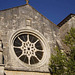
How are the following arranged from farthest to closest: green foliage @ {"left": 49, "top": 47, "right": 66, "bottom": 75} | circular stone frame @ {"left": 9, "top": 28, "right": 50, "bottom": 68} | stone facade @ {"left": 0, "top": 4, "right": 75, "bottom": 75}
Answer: circular stone frame @ {"left": 9, "top": 28, "right": 50, "bottom": 68} → stone facade @ {"left": 0, "top": 4, "right": 75, "bottom": 75} → green foliage @ {"left": 49, "top": 47, "right": 66, "bottom": 75}

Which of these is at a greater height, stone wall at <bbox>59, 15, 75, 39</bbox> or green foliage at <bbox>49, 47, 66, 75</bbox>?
stone wall at <bbox>59, 15, 75, 39</bbox>

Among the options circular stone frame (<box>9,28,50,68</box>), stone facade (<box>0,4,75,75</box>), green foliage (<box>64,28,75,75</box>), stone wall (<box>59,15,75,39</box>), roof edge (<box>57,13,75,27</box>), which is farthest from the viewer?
roof edge (<box>57,13,75,27</box>)

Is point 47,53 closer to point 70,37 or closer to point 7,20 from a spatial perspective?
point 70,37

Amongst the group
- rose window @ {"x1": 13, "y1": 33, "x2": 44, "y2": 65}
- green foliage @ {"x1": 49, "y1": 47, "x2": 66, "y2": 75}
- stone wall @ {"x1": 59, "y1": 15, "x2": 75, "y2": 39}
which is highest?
stone wall @ {"x1": 59, "y1": 15, "x2": 75, "y2": 39}

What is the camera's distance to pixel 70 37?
47.8 ft

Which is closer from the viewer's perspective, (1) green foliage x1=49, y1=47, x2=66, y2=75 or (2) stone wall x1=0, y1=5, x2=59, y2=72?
(1) green foliage x1=49, y1=47, x2=66, y2=75

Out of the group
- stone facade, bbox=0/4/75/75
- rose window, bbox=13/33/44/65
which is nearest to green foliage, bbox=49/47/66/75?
stone facade, bbox=0/4/75/75

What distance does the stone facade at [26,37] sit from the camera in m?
15.0

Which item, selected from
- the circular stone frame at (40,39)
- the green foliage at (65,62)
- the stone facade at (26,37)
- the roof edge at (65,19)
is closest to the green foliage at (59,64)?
the green foliage at (65,62)

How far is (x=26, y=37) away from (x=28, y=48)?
39.6 inches

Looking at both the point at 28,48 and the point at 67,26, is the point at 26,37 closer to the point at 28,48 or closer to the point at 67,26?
the point at 28,48

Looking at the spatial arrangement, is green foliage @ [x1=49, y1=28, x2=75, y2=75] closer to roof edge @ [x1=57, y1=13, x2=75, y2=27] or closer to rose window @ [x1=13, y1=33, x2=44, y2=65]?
rose window @ [x1=13, y1=33, x2=44, y2=65]

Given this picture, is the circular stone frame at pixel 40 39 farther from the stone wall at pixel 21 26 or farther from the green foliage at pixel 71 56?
the green foliage at pixel 71 56

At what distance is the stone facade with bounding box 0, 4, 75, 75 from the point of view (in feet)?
49.1
